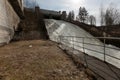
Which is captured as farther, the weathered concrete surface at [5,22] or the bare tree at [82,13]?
the bare tree at [82,13]

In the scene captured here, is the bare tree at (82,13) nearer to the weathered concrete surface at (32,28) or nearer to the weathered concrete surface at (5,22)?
the weathered concrete surface at (32,28)

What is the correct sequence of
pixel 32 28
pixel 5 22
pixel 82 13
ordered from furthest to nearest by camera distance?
pixel 82 13 → pixel 32 28 → pixel 5 22

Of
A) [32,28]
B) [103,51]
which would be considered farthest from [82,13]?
[103,51]

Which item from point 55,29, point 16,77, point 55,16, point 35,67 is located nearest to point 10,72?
point 16,77

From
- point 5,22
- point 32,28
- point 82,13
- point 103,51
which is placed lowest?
point 103,51

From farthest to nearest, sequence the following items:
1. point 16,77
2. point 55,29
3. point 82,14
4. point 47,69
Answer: point 82,14, point 55,29, point 47,69, point 16,77

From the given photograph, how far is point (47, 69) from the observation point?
11.0 ft

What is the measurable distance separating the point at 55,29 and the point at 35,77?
11.9 m

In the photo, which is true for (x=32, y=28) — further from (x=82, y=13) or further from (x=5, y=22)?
(x=82, y=13)

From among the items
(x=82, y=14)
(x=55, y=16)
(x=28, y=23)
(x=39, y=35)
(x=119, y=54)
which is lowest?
(x=119, y=54)

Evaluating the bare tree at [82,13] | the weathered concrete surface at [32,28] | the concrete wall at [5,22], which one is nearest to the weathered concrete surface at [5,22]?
A: the concrete wall at [5,22]

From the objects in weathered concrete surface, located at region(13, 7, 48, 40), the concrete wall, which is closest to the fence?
the concrete wall

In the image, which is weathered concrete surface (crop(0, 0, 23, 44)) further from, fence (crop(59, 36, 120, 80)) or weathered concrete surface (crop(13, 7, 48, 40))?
fence (crop(59, 36, 120, 80))

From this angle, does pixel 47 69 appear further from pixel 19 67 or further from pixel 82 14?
pixel 82 14
